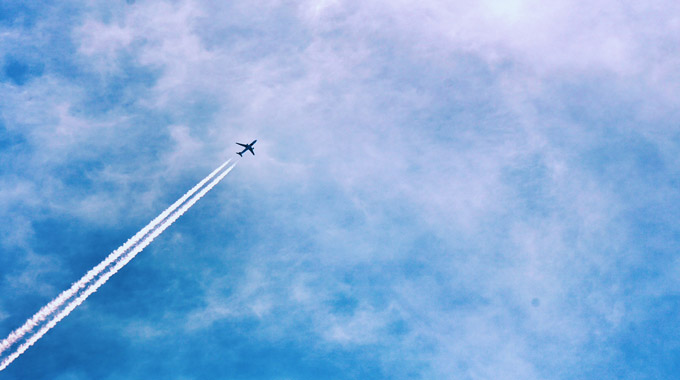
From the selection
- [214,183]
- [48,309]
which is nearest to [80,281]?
[48,309]

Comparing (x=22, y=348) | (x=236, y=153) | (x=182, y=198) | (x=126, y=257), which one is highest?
(x=236, y=153)

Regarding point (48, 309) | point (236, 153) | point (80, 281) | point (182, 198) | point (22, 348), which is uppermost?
point (236, 153)

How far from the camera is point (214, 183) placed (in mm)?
151375

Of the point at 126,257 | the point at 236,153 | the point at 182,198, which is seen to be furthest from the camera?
the point at 236,153

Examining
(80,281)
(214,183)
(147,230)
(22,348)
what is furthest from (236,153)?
(22,348)

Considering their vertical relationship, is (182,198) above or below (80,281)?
above

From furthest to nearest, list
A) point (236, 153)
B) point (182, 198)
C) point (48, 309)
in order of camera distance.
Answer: point (236, 153) → point (182, 198) → point (48, 309)

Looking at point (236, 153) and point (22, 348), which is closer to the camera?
point (22, 348)

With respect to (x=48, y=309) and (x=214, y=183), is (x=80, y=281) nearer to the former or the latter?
(x=48, y=309)

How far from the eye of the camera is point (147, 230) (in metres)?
132

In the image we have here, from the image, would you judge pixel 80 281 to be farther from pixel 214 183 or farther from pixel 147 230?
pixel 214 183

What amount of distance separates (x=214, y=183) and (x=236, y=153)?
30.8 m

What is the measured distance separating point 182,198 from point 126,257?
26153mm

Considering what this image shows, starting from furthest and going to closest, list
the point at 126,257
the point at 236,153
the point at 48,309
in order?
1. the point at 236,153
2. the point at 126,257
3. the point at 48,309
